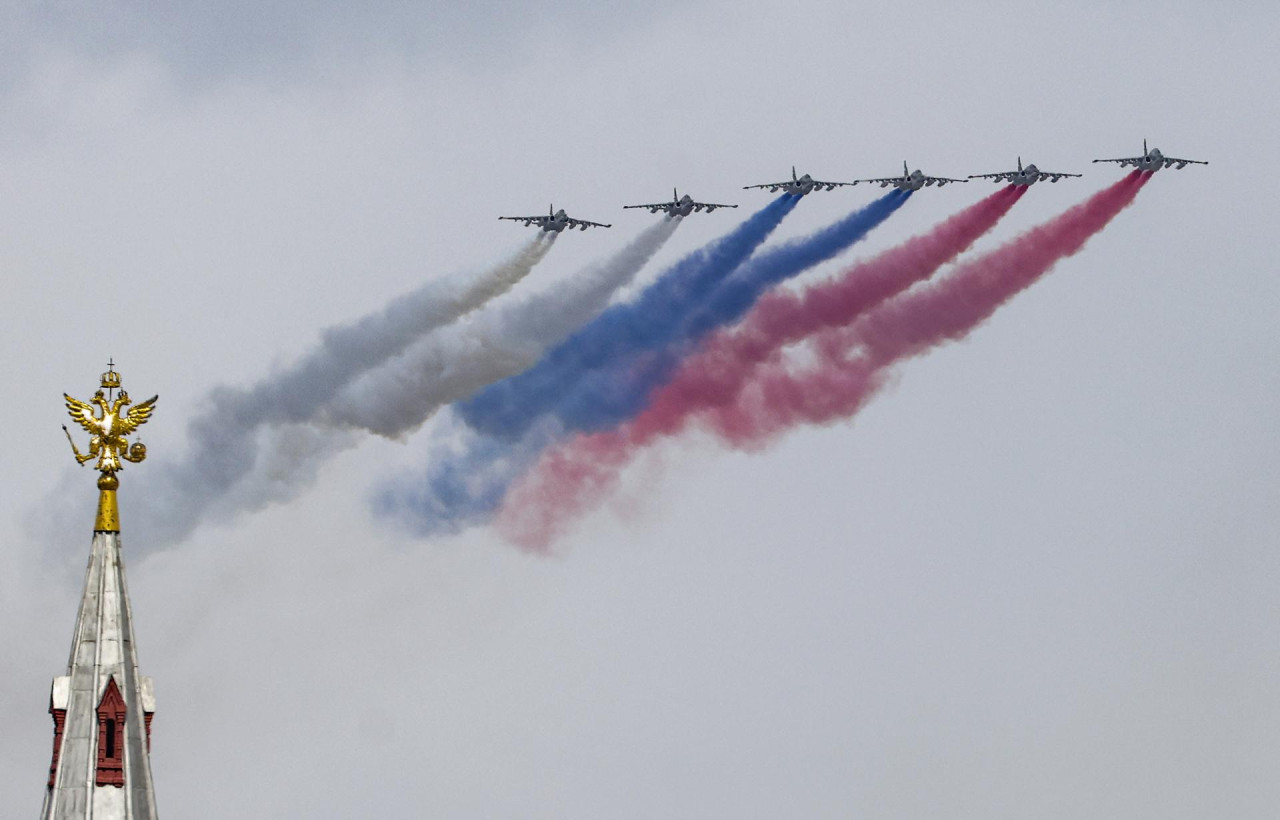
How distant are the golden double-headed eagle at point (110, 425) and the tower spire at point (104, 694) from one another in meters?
0.03

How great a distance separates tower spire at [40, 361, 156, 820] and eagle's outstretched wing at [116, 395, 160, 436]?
0.11 feet

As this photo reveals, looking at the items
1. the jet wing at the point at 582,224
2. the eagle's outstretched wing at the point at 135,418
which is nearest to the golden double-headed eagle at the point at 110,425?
the eagle's outstretched wing at the point at 135,418

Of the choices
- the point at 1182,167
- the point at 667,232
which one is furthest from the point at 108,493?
the point at 1182,167

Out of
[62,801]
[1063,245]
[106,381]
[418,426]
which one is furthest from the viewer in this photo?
[1063,245]

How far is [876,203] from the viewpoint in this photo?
7579 inches

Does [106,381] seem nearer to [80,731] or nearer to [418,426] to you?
[80,731]

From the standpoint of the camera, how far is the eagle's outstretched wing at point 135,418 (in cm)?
10419

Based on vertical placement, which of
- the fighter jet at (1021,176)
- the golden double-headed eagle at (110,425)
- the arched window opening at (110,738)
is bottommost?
the arched window opening at (110,738)

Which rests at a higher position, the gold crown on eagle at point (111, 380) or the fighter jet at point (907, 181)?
the fighter jet at point (907, 181)

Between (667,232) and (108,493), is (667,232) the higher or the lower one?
the higher one

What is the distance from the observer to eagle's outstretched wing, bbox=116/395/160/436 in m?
104

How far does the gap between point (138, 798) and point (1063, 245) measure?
10402 centimetres

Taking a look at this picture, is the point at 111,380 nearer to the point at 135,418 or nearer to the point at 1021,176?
the point at 135,418

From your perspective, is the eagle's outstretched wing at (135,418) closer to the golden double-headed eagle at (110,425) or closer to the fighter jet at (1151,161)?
the golden double-headed eagle at (110,425)
